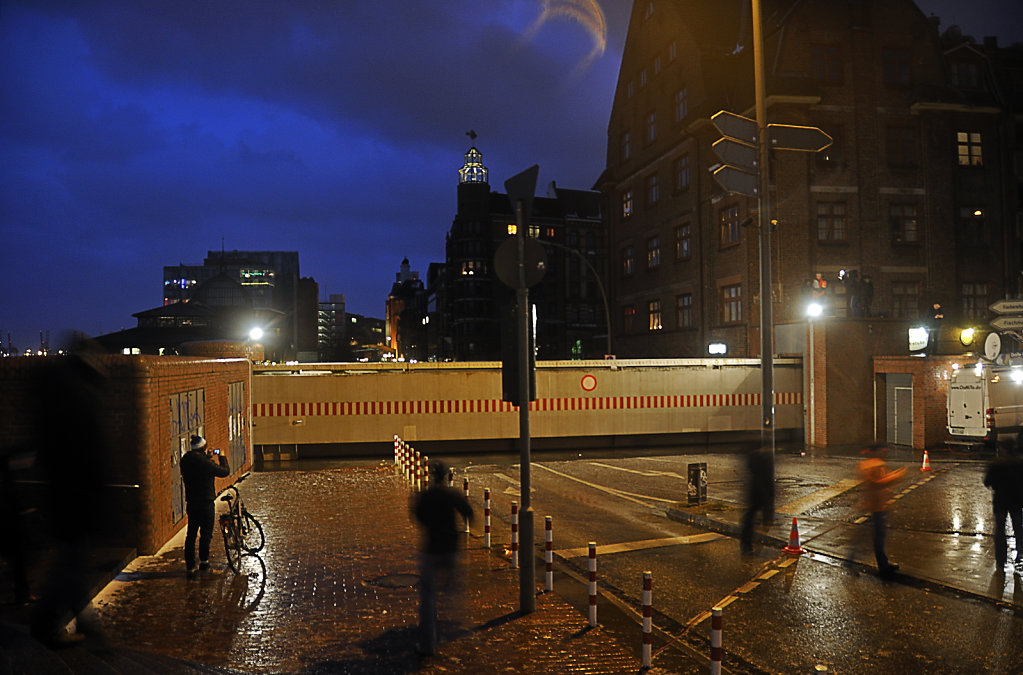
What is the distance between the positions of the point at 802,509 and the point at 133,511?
11.7 metres

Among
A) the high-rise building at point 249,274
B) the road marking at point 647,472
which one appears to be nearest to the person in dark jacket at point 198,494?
the road marking at point 647,472

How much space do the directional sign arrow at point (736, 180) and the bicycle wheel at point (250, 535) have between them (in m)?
9.66

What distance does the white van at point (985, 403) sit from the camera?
70.6 ft

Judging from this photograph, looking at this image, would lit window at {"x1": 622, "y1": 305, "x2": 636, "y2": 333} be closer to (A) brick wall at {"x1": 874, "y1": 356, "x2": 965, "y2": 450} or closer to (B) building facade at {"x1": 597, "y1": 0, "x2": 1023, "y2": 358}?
(B) building facade at {"x1": 597, "y1": 0, "x2": 1023, "y2": 358}

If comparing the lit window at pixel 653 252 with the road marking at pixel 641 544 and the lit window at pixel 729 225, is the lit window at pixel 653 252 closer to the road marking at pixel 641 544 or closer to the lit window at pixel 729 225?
the lit window at pixel 729 225

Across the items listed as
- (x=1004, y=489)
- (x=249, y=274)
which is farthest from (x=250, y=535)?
(x=249, y=274)

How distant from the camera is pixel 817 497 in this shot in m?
15.5

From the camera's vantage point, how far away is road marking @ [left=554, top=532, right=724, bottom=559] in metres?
11.1

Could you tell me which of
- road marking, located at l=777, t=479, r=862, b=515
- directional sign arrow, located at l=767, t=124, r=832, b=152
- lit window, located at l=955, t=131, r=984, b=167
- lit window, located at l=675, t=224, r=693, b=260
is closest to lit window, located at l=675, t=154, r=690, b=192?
lit window, located at l=675, t=224, r=693, b=260

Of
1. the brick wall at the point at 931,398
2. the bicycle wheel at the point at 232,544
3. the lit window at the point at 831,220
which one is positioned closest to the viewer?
the bicycle wheel at the point at 232,544

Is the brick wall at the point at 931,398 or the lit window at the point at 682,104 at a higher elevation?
the lit window at the point at 682,104

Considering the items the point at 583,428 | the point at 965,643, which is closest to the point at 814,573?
the point at 965,643

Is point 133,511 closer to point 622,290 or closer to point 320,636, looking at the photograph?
point 320,636

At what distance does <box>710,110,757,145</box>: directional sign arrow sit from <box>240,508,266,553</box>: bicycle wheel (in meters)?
10.1
